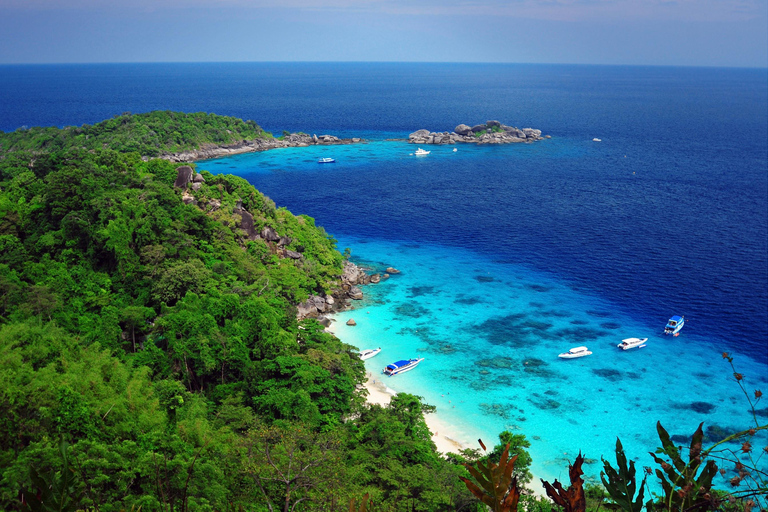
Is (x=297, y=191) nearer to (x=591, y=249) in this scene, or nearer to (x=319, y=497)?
(x=591, y=249)

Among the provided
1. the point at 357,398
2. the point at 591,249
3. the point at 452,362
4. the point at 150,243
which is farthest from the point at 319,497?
the point at 591,249

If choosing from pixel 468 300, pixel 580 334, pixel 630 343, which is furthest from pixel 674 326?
pixel 468 300

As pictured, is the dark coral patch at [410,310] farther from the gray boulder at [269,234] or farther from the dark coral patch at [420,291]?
the gray boulder at [269,234]

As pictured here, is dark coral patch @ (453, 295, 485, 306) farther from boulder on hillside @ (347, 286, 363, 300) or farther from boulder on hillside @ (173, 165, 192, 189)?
boulder on hillside @ (173, 165, 192, 189)

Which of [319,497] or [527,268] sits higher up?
[319,497]

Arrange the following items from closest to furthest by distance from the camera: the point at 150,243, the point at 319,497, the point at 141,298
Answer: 1. the point at 319,497
2. the point at 141,298
3. the point at 150,243

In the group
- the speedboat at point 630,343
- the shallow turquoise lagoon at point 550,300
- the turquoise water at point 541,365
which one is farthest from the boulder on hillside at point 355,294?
the speedboat at point 630,343

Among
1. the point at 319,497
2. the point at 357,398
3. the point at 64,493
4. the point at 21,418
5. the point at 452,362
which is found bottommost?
the point at 452,362
